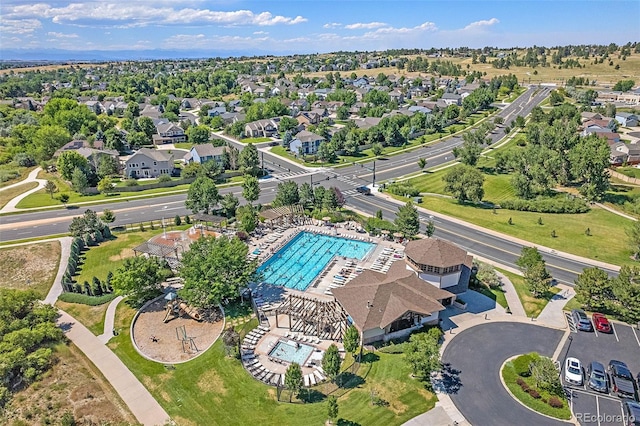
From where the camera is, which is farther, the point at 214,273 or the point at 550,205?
the point at 550,205

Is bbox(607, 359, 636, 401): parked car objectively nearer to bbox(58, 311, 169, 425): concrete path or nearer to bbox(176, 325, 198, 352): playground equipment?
bbox(58, 311, 169, 425): concrete path

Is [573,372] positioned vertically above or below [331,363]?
below

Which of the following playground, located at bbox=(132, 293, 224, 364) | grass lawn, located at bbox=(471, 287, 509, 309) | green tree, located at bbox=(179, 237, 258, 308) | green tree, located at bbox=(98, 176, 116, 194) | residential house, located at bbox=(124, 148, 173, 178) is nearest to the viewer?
playground, located at bbox=(132, 293, 224, 364)

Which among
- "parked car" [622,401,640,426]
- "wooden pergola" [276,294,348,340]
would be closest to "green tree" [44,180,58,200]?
"wooden pergola" [276,294,348,340]

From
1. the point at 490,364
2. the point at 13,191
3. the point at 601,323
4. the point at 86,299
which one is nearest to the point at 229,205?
the point at 86,299

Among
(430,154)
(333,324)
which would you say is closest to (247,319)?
(333,324)

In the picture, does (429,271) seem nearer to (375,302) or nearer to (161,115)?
(375,302)

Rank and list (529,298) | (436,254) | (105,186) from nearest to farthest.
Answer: (436,254), (529,298), (105,186)

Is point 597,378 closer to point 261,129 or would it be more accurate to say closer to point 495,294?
point 495,294
